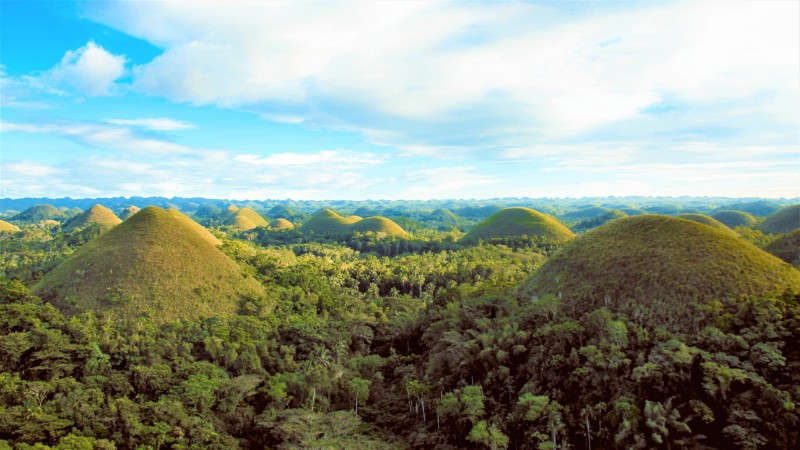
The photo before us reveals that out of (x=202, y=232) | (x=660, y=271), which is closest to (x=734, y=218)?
(x=660, y=271)

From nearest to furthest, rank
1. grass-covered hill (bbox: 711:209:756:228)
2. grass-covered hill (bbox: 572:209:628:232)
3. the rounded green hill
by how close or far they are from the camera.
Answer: grass-covered hill (bbox: 711:209:756:228) < the rounded green hill < grass-covered hill (bbox: 572:209:628:232)

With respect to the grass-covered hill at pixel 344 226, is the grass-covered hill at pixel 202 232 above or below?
above

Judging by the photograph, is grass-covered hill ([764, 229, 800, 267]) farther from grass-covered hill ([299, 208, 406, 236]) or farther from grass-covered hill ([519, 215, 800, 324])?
grass-covered hill ([299, 208, 406, 236])

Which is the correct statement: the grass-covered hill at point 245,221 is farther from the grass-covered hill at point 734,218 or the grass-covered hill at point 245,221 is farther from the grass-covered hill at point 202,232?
the grass-covered hill at point 734,218

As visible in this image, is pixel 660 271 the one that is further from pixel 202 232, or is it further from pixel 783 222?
pixel 783 222

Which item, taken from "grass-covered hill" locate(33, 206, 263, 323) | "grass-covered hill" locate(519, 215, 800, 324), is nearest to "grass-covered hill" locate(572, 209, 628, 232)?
"grass-covered hill" locate(519, 215, 800, 324)

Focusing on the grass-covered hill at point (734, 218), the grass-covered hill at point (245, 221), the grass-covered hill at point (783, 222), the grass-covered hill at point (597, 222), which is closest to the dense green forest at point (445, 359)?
the grass-covered hill at point (783, 222)

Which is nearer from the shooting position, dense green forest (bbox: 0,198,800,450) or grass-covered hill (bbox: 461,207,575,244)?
dense green forest (bbox: 0,198,800,450)
